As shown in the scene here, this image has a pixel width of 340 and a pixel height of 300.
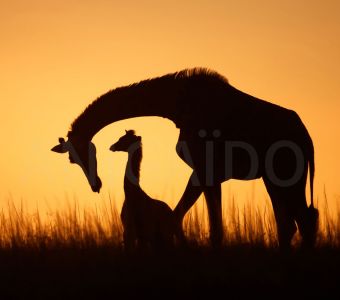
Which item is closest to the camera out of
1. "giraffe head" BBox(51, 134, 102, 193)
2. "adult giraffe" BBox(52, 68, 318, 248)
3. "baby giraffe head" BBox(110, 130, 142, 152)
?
"baby giraffe head" BBox(110, 130, 142, 152)

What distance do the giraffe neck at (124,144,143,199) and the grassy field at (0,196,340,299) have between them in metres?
0.70

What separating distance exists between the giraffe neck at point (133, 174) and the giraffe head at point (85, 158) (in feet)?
3.25

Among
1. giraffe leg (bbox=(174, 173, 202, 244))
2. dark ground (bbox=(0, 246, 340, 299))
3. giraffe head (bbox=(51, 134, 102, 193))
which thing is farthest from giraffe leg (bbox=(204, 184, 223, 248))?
giraffe head (bbox=(51, 134, 102, 193))

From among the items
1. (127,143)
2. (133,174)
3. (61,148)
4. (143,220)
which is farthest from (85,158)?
(143,220)

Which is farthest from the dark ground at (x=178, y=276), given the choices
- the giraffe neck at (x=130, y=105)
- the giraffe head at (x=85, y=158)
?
the giraffe neck at (x=130, y=105)

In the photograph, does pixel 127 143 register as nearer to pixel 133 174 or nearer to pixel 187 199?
pixel 133 174

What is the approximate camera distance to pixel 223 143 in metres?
12.5

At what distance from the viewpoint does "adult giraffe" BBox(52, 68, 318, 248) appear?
12357 millimetres

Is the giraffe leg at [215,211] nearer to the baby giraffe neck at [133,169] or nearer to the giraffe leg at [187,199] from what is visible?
the giraffe leg at [187,199]

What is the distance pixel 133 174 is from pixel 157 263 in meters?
2.10

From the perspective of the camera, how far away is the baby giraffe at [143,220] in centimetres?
1108

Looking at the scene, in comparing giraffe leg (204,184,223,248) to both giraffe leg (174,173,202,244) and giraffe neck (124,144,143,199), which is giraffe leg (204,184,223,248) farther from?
giraffe neck (124,144,143,199)

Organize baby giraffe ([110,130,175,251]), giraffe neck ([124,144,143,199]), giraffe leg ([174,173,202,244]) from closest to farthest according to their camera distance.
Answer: baby giraffe ([110,130,175,251]) → giraffe neck ([124,144,143,199]) → giraffe leg ([174,173,202,244])

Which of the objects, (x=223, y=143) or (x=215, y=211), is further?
(x=223, y=143)
